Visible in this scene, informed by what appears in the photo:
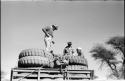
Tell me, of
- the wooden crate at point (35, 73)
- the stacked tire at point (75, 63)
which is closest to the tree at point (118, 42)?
the stacked tire at point (75, 63)

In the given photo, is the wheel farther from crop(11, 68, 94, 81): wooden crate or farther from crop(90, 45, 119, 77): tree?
crop(90, 45, 119, 77): tree

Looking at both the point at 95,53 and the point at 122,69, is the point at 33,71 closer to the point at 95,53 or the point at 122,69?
the point at 122,69

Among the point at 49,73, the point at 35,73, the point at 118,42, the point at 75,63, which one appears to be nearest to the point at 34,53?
the point at 35,73

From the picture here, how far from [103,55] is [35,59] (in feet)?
55.9

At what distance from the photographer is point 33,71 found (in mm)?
7297

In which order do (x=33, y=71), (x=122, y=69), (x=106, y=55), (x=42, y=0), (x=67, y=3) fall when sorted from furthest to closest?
(x=106, y=55) < (x=122, y=69) < (x=67, y=3) < (x=42, y=0) < (x=33, y=71)

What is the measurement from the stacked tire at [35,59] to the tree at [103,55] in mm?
16314

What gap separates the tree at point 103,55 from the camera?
77.3 ft

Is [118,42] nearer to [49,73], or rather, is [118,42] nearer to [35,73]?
[49,73]

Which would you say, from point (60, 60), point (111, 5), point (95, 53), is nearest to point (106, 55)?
point (95, 53)

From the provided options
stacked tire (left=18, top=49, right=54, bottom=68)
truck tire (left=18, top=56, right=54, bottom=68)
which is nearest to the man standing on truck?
stacked tire (left=18, top=49, right=54, bottom=68)

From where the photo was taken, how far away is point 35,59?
7.59 meters

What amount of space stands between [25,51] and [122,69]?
15.3m

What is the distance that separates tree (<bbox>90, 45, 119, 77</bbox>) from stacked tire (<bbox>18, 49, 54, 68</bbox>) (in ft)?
53.5
